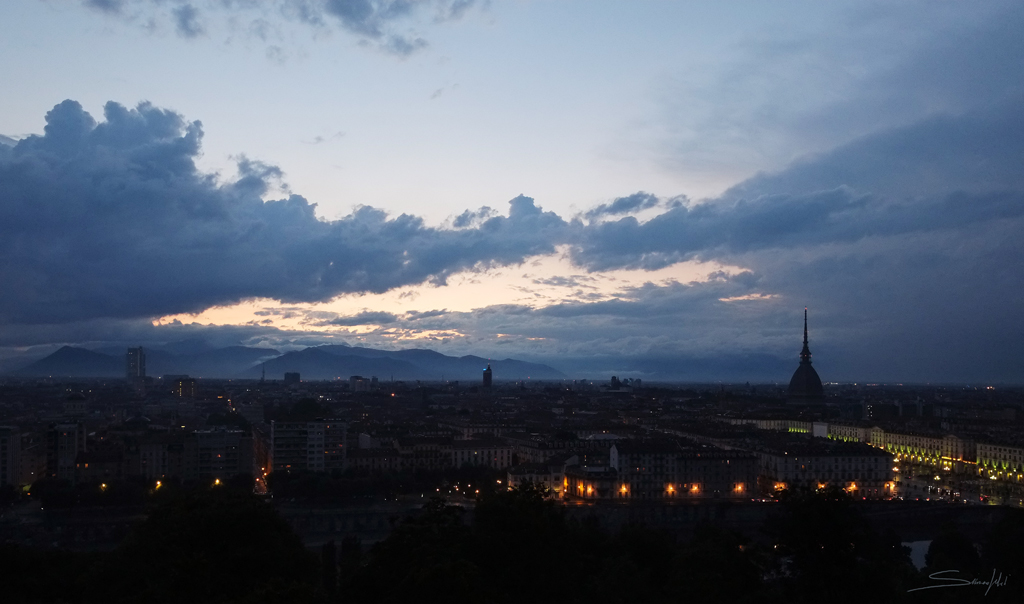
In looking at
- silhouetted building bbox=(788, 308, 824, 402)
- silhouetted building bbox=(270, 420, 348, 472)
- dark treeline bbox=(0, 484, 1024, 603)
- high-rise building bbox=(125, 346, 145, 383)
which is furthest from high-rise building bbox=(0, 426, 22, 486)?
high-rise building bbox=(125, 346, 145, 383)

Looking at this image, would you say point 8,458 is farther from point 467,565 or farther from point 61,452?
point 467,565

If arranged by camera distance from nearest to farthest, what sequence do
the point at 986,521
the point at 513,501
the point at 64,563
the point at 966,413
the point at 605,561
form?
the point at 513,501 → the point at 64,563 → the point at 605,561 → the point at 986,521 → the point at 966,413

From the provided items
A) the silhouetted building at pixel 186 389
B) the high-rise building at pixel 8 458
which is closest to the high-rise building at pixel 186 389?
the silhouetted building at pixel 186 389

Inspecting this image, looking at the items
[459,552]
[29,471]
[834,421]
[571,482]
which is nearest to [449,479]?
[571,482]

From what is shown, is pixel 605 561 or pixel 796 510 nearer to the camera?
pixel 796 510

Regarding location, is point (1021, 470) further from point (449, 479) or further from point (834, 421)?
point (449, 479)

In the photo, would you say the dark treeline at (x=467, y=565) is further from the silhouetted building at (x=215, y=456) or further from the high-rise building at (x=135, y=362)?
the high-rise building at (x=135, y=362)

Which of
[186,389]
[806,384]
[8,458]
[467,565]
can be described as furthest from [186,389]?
[467,565]
